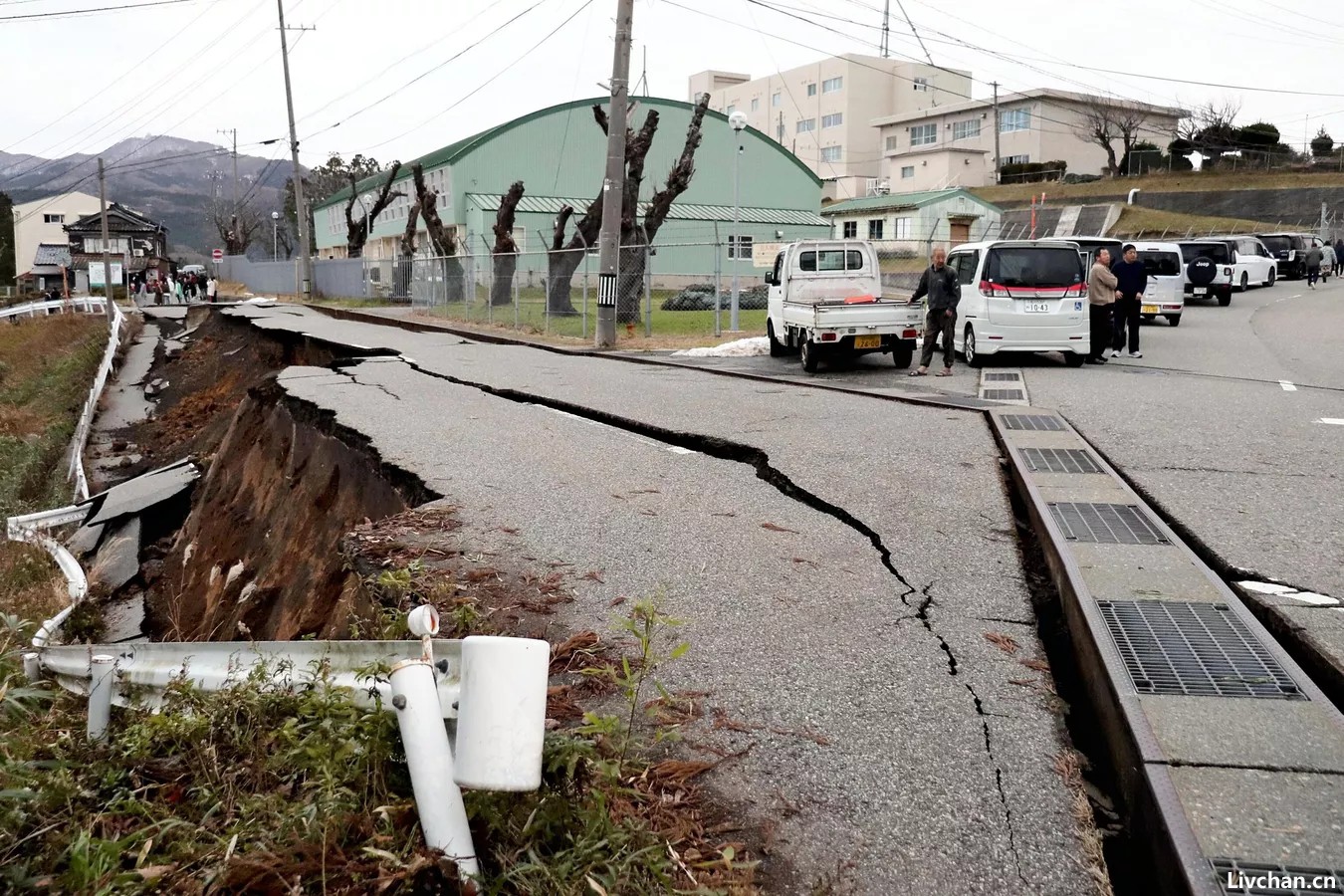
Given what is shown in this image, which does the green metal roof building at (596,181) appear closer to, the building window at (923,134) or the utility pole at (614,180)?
the utility pole at (614,180)

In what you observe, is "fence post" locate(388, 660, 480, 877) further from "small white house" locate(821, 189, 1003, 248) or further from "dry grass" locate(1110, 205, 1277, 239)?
"dry grass" locate(1110, 205, 1277, 239)

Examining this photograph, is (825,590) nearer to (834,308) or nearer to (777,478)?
(777,478)

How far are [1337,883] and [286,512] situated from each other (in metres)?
9.35

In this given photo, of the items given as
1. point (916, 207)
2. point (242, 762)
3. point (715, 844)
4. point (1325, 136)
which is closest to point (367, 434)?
point (242, 762)

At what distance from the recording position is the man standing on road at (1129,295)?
17.1m

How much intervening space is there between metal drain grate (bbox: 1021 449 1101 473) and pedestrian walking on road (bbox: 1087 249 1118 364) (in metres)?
8.80

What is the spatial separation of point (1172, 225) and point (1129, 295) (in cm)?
3892

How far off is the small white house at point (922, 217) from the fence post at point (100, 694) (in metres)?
48.9

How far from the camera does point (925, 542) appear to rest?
19.6 feet

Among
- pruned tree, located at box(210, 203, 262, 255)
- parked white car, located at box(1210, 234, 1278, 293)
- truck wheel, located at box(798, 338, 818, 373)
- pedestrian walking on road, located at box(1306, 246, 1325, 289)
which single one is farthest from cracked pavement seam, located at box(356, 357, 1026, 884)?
pruned tree, located at box(210, 203, 262, 255)

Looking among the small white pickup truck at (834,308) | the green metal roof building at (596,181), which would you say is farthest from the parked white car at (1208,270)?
the green metal roof building at (596,181)

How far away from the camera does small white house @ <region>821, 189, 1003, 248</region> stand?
5235 cm

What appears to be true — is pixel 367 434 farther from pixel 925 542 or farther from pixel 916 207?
pixel 916 207

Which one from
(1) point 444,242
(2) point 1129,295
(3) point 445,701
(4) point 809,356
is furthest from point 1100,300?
(1) point 444,242
